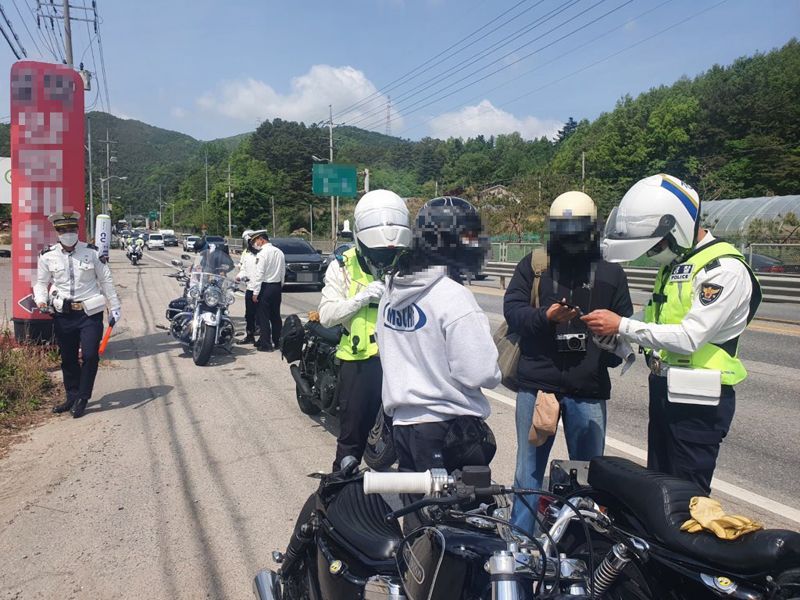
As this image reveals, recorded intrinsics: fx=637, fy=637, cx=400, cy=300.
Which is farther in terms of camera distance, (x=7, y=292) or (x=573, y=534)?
(x=7, y=292)

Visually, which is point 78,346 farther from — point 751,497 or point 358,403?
point 751,497

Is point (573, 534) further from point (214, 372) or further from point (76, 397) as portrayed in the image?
point (214, 372)

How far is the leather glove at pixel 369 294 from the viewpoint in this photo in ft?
13.6

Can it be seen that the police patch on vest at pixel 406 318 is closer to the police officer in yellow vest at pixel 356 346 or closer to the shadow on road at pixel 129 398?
the police officer in yellow vest at pixel 356 346

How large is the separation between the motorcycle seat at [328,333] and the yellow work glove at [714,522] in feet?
13.4

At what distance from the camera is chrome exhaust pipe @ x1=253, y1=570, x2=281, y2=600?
9.12 feet

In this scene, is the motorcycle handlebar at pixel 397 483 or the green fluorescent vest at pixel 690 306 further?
the green fluorescent vest at pixel 690 306

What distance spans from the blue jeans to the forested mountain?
2209 centimetres

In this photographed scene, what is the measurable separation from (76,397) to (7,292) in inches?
586

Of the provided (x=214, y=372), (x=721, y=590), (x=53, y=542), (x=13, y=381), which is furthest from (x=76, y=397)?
(x=721, y=590)

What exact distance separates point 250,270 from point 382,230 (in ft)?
26.4

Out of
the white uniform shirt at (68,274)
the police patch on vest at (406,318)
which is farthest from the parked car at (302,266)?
the police patch on vest at (406,318)

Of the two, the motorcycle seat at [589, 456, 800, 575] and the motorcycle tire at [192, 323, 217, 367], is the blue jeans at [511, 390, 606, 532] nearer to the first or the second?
the motorcycle seat at [589, 456, 800, 575]

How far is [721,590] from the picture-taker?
1703 mm
